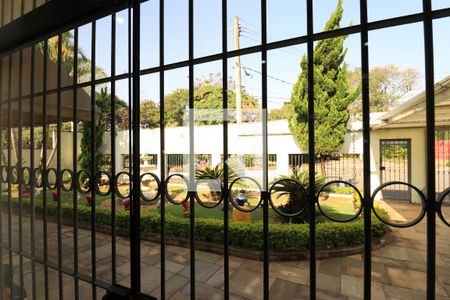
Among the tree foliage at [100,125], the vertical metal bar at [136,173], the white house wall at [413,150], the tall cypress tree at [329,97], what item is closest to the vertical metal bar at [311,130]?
the vertical metal bar at [136,173]

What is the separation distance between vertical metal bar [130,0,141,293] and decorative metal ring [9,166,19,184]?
0.97 metres

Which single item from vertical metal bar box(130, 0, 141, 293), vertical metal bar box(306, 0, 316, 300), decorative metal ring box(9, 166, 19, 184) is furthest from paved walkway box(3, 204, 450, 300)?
vertical metal bar box(306, 0, 316, 300)

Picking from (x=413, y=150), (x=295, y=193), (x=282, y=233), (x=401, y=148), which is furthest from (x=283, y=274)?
(x=401, y=148)

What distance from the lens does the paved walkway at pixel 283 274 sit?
3045 mm

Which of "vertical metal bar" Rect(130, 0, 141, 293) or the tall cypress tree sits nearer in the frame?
"vertical metal bar" Rect(130, 0, 141, 293)

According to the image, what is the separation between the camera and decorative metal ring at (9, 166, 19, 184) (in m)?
1.45

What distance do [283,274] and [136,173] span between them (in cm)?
332

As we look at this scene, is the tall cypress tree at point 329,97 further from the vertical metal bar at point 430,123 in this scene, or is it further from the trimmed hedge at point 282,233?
the vertical metal bar at point 430,123

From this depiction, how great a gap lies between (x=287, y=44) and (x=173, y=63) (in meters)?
0.45

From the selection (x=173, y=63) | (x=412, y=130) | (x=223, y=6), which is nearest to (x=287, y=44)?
(x=223, y=6)

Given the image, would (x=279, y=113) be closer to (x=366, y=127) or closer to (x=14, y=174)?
(x=14, y=174)

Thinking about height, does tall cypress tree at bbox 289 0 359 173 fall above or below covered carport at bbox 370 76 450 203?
above

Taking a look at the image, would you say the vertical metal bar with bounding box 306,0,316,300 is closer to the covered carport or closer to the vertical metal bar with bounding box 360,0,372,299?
the vertical metal bar with bounding box 360,0,372,299

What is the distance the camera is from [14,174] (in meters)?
1.56
